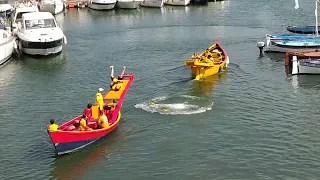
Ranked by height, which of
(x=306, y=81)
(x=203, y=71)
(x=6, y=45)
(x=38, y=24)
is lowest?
(x=306, y=81)

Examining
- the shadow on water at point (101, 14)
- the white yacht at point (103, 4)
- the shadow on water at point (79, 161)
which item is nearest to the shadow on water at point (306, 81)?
the shadow on water at point (79, 161)

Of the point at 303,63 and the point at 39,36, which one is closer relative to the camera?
the point at 303,63

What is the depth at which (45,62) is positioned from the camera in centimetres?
5666

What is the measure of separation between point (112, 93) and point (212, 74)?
13048 mm

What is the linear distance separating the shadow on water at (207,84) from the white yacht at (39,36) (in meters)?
19.4

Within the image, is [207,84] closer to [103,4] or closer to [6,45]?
[6,45]

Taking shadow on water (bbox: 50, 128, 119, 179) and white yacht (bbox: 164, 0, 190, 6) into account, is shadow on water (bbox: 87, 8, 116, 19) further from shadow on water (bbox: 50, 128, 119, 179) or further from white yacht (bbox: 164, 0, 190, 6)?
shadow on water (bbox: 50, 128, 119, 179)

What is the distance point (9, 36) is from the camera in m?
58.1

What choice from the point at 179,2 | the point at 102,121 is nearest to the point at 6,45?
the point at 102,121

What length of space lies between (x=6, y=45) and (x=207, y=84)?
77.7 feet

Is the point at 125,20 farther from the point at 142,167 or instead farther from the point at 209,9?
the point at 142,167

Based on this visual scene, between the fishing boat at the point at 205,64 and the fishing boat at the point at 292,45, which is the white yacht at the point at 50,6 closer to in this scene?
the fishing boat at the point at 292,45

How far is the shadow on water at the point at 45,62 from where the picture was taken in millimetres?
54375

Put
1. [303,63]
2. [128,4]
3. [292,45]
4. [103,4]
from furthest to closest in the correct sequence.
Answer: [128,4] → [103,4] → [292,45] → [303,63]
